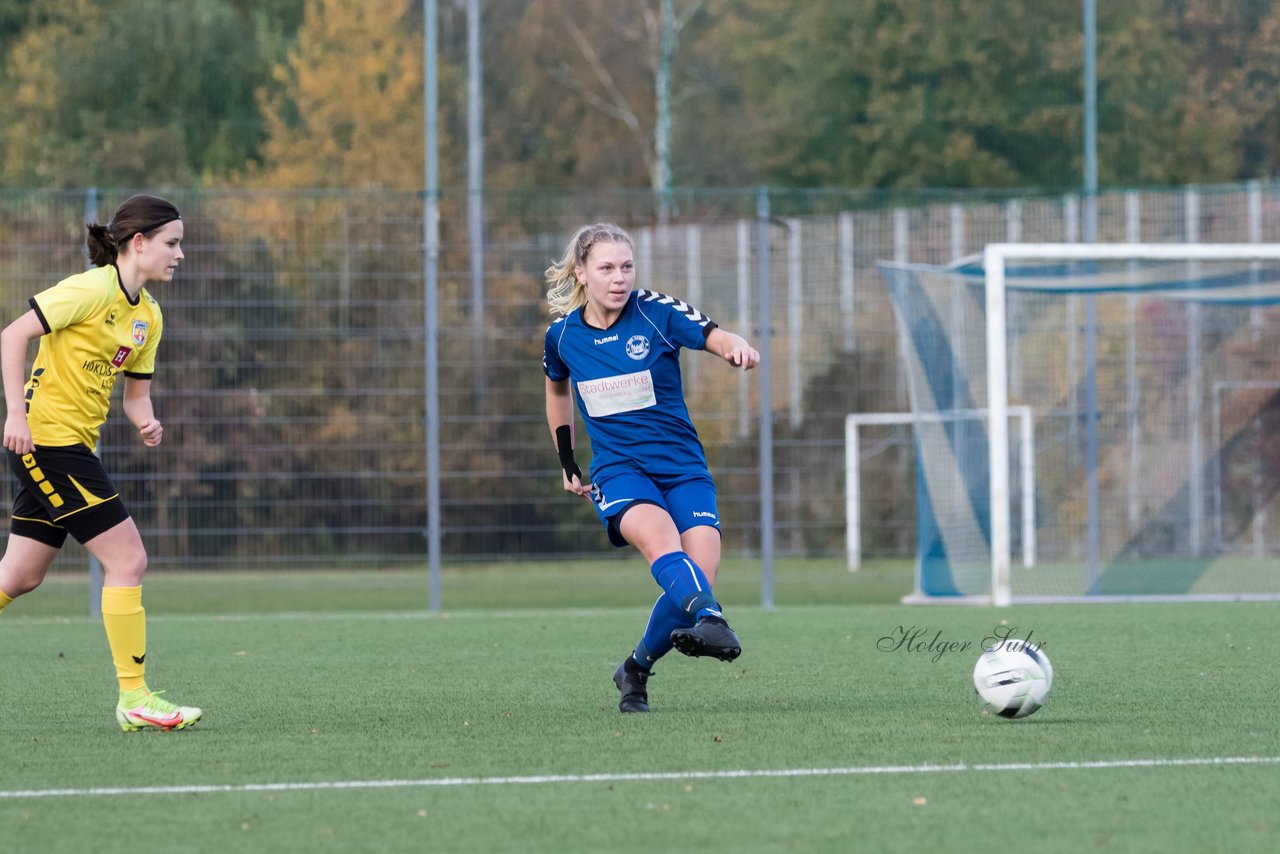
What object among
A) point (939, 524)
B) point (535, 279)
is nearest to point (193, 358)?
point (535, 279)

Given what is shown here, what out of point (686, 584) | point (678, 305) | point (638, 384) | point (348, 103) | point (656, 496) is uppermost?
point (348, 103)

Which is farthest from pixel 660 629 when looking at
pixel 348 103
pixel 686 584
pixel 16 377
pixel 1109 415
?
pixel 348 103

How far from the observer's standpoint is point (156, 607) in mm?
13672

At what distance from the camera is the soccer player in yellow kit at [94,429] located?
19.0 feet

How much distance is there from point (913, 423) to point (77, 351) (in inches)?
333

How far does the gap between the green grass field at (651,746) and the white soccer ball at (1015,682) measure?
7cm

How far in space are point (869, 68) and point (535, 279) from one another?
1500cm

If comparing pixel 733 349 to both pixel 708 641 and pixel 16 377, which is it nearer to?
pixel 708 641

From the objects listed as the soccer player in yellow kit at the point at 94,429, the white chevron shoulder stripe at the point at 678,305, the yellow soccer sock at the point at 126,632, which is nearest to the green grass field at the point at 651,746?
the yellow soccer sock at the point at 126,632

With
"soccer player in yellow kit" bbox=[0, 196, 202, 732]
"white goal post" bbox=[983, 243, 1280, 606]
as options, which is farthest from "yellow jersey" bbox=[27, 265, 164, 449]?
"white goal post" bbox=[983, 243, 1280, 606]

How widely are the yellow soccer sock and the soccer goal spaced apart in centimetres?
709

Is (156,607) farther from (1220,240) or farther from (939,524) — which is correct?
(1220,240)

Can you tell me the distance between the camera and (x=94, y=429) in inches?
235

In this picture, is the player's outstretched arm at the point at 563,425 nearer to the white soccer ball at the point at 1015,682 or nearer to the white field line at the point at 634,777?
the white soccer ball at the point at 1015,682
